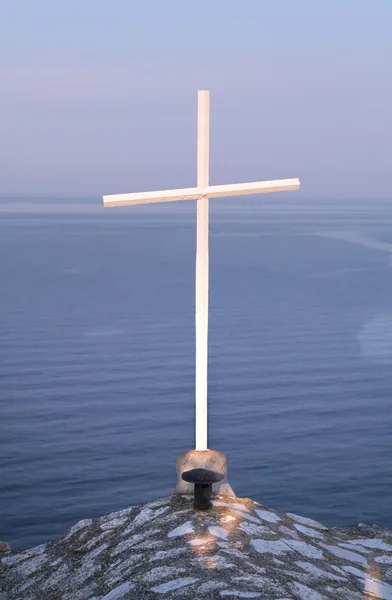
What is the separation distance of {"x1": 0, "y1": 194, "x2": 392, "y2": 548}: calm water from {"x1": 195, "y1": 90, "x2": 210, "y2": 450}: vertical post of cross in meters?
8.10

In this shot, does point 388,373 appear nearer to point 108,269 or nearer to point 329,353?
point 329,353

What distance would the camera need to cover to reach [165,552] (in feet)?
32.7

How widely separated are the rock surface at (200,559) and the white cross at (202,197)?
1.40 meters

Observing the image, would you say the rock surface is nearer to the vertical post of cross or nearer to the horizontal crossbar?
the vertical post of cross

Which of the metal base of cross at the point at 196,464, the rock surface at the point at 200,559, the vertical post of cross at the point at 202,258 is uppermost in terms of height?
the vertical post of cross at the point at 202,258

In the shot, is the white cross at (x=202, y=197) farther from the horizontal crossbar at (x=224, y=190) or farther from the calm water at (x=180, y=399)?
the calm water at (x=180, y=399)

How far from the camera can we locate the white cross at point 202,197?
11211 millimetres

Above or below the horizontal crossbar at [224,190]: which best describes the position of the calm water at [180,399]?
below

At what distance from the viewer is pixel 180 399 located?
91.1 ft

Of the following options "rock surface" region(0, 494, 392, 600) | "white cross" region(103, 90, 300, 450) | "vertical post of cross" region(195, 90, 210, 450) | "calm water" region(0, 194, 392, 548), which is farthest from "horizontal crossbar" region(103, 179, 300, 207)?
"calm water" region(0, 194, 392, 548)

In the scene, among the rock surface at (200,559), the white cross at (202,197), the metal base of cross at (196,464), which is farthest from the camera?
the metal base of cross at (196,464)

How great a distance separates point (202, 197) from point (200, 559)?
4513mm

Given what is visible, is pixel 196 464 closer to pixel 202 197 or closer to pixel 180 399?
pixel 202 197

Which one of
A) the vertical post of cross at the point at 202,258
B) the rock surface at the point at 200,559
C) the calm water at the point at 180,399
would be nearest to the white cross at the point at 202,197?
the vertical post of cross at the point at 202,258
